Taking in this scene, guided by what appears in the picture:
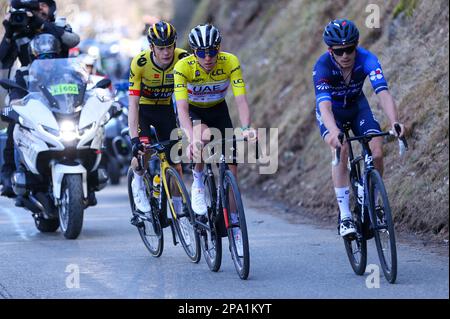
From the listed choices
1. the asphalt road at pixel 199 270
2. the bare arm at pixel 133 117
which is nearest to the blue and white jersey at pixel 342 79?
the asphalt road at pixel 199 270

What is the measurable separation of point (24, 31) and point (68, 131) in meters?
1.80

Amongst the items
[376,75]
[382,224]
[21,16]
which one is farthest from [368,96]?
[382,224]

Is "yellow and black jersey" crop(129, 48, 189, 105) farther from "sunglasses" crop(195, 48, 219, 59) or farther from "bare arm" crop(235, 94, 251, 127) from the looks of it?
"bare arm" crop(235, 94, 251, 127)

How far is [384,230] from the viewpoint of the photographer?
8.50 metres

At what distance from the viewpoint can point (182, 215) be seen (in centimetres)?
1022

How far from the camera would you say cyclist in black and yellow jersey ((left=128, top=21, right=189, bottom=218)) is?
10.3m

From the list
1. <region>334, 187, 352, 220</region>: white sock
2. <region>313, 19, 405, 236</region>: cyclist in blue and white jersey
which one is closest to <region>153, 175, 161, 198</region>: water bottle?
<region>313, 19, 405, 236</region>: cyclist in blue and white jersey

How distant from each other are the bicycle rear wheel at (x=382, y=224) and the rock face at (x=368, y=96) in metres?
2.09

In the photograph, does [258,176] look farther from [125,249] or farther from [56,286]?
[56,286]

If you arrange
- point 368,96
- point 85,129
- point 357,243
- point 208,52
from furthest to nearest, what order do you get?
1. point 368,96
2. point 85,129
3. point 208,52
4. point 357,243

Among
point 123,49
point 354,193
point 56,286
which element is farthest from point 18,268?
point 123,49

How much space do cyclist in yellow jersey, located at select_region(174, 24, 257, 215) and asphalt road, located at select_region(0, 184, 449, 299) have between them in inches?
32.8

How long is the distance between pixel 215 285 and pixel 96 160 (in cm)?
406

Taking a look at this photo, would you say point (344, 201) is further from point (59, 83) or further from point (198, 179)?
point (59, 83)
